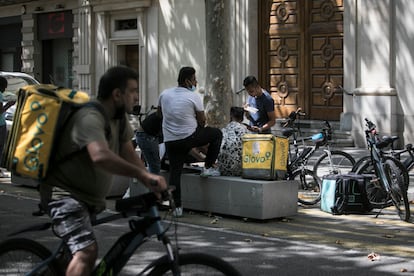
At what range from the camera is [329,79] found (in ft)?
63.5

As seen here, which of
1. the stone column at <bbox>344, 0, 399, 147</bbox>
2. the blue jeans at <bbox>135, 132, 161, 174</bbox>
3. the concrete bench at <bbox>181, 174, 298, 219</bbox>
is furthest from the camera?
the stone column at <bbox>344, 0, 399, 147</bbox>

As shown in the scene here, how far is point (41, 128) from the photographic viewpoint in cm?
441

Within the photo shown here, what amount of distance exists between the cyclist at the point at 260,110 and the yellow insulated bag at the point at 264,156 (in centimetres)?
168

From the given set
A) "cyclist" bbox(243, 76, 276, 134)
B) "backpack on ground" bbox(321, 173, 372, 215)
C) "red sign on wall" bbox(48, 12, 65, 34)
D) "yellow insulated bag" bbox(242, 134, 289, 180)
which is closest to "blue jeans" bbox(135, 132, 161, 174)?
"yellow insulated bag" bbox(242, 134, 289, 180)

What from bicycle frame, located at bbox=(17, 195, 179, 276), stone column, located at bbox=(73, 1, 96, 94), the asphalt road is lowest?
the asphalt road

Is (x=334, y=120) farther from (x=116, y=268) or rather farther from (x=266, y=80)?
(x=116, y=268)

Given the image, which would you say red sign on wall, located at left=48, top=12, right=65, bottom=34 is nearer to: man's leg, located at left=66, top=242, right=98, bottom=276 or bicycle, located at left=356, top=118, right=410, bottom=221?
bicycle, located at left=356, top=118, right=410, bottom=221

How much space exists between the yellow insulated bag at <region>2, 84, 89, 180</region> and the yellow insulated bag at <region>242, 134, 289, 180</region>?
5.40 m

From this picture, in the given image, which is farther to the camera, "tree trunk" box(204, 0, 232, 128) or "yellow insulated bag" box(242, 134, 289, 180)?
"tree trunk" box(204, 0, 232, 128)

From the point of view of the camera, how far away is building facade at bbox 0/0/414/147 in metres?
17.4

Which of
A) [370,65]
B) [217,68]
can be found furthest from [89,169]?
[370,65]

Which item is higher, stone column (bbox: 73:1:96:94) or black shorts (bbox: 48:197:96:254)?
stone column (bbox: 73:1:96:94)

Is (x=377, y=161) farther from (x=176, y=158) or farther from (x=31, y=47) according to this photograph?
(x=31, y=47)

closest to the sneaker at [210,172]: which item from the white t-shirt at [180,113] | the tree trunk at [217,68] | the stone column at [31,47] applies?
the white t-shirt at [180,113]
